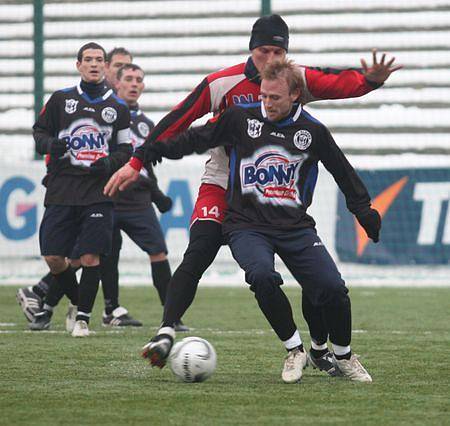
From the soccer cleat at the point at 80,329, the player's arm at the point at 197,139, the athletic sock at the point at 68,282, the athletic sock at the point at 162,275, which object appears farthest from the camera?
the athletic sock at the point at 162,275

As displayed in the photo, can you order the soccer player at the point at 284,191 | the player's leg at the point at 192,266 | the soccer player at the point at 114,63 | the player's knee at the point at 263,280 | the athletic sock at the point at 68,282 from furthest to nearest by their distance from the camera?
1. the soccer player at the point at 114,63
2. the athletic sock at the point at 68,282
3. the player's leg at the point at 192,266
4. the soccer player at the point at 284,191
5. the player's knee at the point at 263,280

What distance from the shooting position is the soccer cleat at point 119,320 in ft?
31.9

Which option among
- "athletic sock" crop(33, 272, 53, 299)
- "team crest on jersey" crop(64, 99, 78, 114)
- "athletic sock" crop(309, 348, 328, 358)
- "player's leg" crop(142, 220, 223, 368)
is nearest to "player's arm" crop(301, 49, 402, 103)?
"player's leg" crop(142, 220, 223, 368)

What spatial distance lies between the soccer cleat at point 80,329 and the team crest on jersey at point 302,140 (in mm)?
2995

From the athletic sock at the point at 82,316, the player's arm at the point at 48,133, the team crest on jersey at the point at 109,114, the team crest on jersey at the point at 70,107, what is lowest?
the athletic sock at the point at 82,316

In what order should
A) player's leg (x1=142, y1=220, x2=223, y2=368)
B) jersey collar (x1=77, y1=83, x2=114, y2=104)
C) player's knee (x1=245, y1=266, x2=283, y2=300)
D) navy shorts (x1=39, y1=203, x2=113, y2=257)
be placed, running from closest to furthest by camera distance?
player's knee (x1=245, y1=266, x2=283, y2=300) → player's leg (x1=142, y1=220, x2=223, y2=368) → navy shorts (x1=39, y1=203, x2=113, y2=257) → jersey collar (x1=77, y1=83, x2=114, y2=104)

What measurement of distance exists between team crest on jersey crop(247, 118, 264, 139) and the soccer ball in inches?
42.2

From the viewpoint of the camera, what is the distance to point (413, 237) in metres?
14.5

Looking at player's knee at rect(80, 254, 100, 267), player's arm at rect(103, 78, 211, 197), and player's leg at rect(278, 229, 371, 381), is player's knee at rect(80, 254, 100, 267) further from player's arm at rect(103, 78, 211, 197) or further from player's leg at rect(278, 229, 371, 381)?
player's leg at rect(278, 229, 371, 381)

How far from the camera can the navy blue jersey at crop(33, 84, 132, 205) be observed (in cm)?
889

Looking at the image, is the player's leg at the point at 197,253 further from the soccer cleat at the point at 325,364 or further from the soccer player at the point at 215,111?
the soccer cleat at the point at 325,364

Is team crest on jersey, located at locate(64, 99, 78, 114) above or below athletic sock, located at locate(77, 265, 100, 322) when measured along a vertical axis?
above

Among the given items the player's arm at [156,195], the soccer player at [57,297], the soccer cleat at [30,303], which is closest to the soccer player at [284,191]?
the soccer player at [57,297]

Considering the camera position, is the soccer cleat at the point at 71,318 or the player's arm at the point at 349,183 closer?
the player's arm at the point at 349,183
